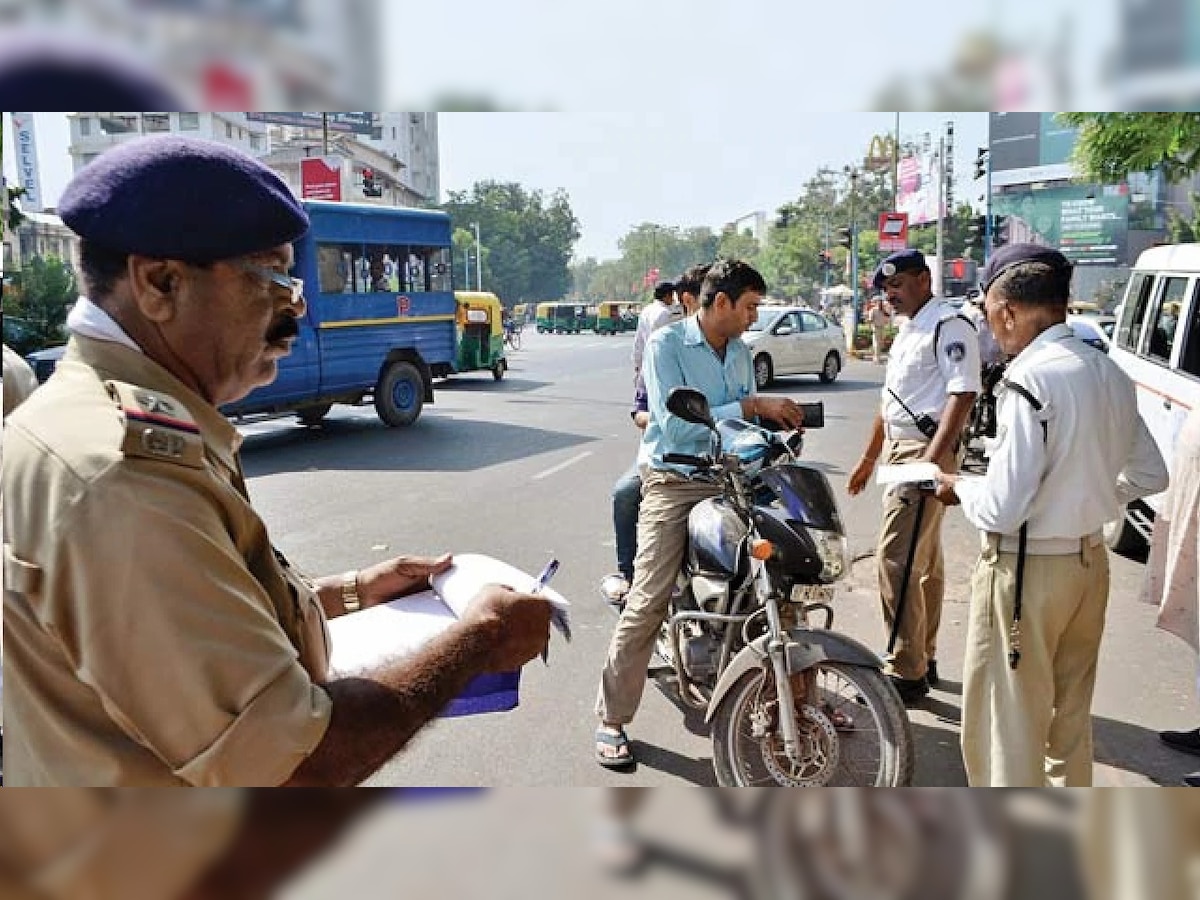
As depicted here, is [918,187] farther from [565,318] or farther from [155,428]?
[155,428]

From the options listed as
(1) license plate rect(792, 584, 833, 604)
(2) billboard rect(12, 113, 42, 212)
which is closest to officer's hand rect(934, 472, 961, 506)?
(1) license plate rect(792, 584, 833, 604)

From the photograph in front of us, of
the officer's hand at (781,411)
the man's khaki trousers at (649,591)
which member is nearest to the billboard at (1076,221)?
the officer's hand at (781,411)

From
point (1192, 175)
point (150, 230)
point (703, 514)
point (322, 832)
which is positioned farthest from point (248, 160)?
point (1192, 175)

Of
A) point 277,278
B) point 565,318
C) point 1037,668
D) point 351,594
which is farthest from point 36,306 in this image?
point 1037,668

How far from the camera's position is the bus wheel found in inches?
124

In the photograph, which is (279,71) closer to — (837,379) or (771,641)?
(771,641)

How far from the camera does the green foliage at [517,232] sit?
255 cm

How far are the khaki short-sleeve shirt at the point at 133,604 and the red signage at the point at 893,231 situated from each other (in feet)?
9.65

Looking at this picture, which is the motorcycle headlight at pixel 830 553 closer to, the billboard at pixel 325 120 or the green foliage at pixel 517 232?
the green foliage at pixel 517 232

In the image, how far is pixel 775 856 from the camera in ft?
6.33

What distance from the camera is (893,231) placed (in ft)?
12.1

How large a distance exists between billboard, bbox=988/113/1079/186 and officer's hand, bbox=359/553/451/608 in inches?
67.5

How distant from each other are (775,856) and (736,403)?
1.34 metres

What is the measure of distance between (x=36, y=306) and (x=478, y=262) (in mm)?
1350
